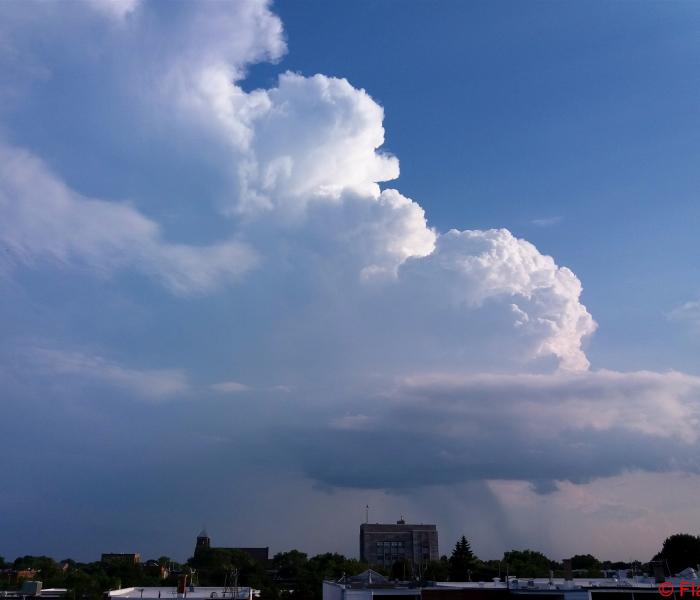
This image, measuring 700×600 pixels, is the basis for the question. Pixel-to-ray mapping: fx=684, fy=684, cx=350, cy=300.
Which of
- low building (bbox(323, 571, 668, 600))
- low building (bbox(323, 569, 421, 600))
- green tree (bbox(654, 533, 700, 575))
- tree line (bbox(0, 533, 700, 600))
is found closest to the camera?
A: low building (bbox(323, 569, 421, 600))

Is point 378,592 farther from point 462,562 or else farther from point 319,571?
point 319,571

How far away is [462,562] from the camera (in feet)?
466

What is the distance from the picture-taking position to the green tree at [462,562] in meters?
134

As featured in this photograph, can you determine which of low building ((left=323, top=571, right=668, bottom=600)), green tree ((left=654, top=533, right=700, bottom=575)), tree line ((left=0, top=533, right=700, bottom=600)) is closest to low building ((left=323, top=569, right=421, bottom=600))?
low building ((left=323, top=571, right=668, bottom=600))

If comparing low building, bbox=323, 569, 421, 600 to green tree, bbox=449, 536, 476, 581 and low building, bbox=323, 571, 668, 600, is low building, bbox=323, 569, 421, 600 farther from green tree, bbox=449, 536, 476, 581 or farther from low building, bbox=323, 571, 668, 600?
green tree, bbox=449, 536, 476, 581

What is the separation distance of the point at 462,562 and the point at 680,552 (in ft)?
172

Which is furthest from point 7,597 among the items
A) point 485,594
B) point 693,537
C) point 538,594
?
point 693,537

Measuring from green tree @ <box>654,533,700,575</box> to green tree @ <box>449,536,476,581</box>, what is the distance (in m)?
42.3

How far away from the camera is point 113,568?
184250mm

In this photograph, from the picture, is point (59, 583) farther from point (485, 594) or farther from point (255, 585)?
point (485, 594)

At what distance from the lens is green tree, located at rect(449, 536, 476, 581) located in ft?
440

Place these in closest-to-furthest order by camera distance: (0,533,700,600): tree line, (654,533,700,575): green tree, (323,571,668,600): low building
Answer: (323,571,668,600): low building → (0,533,700,600): tree line → (654,533,700,575): green tree

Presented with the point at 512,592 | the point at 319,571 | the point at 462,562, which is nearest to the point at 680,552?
A: the point at 462,562

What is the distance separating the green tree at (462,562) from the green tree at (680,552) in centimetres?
4235
